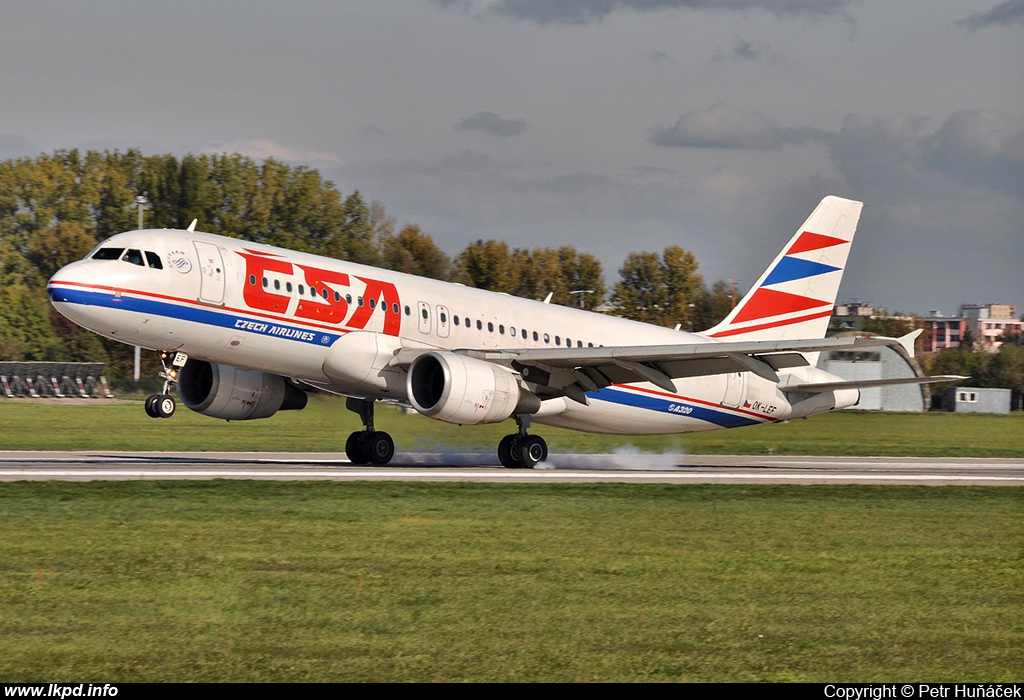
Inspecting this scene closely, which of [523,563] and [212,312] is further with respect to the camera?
[212,312]

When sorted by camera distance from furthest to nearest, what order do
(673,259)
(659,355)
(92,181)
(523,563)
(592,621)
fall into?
1. (673,259)
2. (92,181)
3. (659,355)
4. (523,563)
5. (592,621)

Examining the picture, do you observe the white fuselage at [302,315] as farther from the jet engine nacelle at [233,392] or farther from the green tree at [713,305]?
the green tree at [713,305]

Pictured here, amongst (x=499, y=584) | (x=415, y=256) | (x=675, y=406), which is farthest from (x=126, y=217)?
(x=499, y=584)

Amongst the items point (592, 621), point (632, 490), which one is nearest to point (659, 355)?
point (632, 490)

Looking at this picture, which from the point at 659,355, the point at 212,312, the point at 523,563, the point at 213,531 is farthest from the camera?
the point at 659,355

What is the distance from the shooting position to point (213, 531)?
14.2 m

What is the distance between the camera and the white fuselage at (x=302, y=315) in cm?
2281

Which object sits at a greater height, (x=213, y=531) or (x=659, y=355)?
(x=659, y=355)

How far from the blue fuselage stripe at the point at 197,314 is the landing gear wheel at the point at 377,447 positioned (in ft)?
14.1

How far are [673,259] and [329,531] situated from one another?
11588 centimetres

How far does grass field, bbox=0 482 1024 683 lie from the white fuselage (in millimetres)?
5275

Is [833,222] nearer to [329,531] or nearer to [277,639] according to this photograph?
[329,531]

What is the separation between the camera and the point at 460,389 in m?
24.1

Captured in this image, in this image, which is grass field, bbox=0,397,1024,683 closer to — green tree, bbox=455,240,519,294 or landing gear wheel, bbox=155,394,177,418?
landing gear wheel, bbox=155,394,177,418
